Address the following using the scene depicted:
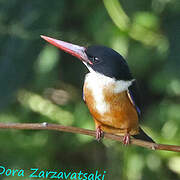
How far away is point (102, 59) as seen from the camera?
218 centimetres

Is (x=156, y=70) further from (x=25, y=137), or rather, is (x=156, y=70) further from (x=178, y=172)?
(x=25, y=137)

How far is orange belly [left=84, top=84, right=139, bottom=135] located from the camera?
92.5 inches

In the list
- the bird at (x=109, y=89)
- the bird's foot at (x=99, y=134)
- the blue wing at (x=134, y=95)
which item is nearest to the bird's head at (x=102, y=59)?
the bird at (x=109, y=89)

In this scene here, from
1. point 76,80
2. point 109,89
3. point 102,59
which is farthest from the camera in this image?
point 76,80

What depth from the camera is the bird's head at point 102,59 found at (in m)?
2.15

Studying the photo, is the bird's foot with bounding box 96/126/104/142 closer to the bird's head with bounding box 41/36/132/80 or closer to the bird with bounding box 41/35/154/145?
the bird with bounding box 41/35/154/145

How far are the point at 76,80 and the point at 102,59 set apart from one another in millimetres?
1424

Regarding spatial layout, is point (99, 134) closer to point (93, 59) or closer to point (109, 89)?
point (109, 89)

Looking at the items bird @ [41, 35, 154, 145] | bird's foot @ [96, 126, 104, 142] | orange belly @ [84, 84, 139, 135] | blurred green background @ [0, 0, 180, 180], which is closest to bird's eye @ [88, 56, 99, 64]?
bird @ [41, 35, 154, 145]

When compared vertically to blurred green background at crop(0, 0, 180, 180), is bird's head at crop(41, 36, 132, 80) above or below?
below

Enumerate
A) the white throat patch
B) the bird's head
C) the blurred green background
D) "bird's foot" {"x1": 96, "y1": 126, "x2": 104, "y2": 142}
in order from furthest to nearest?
the blurred green background
"bird's foot" {"x1": 96, "y1": 126, "x2": 104, "y2": 142}
the white throat patch
the bird's head

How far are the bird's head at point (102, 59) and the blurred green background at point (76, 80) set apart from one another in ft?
2.15

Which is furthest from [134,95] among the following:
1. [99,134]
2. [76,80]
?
[76,80]

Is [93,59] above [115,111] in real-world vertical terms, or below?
above
